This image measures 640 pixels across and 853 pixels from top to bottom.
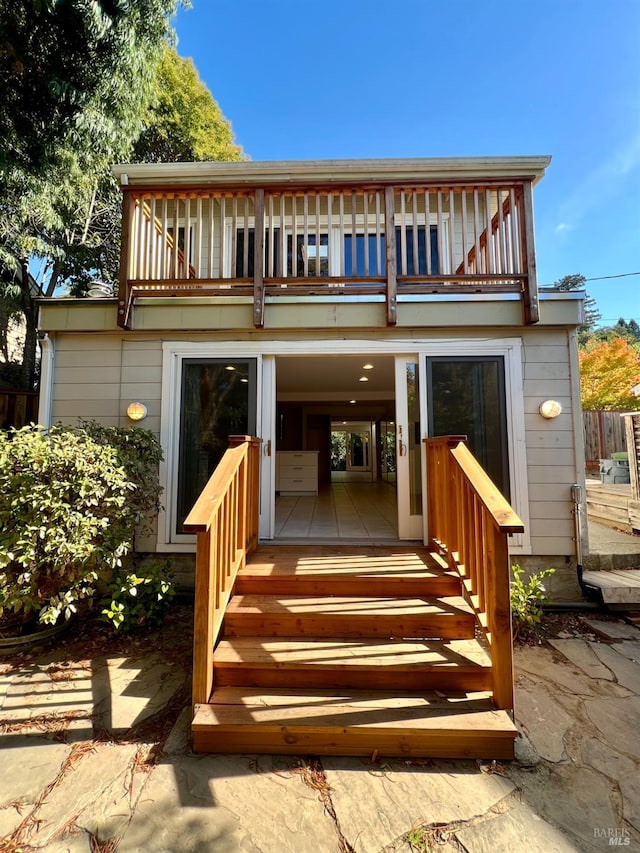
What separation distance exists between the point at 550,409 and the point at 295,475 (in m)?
5.39

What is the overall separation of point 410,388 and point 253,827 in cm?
324

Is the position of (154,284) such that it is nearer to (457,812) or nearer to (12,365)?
(457,812)

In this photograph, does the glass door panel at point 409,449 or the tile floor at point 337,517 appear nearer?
the glass door panel at point 409,449

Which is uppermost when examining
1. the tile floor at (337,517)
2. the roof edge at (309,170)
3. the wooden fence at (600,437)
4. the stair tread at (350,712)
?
the roof edge at (309,170)

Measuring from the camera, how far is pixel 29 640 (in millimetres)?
2840

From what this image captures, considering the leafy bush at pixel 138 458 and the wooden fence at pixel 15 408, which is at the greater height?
the wooden fence at pixel 15 408

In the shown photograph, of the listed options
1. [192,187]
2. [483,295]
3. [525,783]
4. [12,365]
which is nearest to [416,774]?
[525,783]

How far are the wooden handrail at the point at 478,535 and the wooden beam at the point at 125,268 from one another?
10.2 feet

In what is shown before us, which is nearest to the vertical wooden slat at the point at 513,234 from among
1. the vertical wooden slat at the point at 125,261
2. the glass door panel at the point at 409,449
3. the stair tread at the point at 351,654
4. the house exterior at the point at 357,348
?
the house exterior at the point at 357,348

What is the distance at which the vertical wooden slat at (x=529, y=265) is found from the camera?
3.41 m

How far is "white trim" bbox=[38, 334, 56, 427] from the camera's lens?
369 cm

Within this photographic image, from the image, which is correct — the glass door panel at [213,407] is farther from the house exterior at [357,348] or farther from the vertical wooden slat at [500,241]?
the vertical wooden slat at [500,241]

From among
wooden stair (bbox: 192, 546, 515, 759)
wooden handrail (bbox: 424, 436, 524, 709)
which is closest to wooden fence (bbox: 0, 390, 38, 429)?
wooden stair (bbox: 192, 546, 515, 759)

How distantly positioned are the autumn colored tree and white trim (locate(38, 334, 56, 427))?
14837mm
